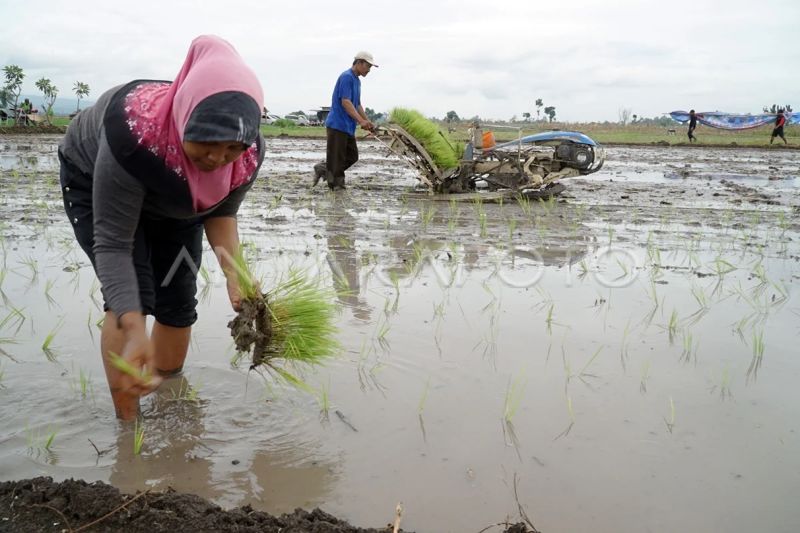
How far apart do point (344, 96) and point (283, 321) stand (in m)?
5.60

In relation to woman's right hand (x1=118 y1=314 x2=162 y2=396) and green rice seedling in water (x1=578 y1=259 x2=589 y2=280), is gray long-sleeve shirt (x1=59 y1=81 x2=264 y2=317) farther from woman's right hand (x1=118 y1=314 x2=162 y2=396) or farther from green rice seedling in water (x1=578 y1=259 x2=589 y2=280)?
green rice seedling in water (x1=578 y1=259 x2=589 y2=280)

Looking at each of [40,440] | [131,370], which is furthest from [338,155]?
[131,370]

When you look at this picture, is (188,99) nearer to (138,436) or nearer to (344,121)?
(138,436)

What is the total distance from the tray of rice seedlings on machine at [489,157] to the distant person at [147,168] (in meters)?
5.11

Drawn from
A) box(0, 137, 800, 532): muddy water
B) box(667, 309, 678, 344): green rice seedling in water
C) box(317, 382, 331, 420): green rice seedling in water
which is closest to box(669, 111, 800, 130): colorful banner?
box(0, 137, 800, 532): muddy water

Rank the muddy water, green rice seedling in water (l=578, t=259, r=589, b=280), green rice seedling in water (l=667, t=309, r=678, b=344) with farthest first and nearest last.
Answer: green rice seedling in water (l=578, t=259, r=589, b=280), green rice seedling in water (l=667, t=309, r=678, b=344), the muddy water

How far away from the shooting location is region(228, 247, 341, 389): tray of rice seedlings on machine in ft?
7.03

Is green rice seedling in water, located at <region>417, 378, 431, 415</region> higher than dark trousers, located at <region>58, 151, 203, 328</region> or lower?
lower

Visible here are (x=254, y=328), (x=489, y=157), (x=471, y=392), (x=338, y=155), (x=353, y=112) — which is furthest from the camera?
(x=338, y=155)

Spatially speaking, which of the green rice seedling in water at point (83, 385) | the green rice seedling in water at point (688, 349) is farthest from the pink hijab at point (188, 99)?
the green rice seedling in water at point (688, 349)

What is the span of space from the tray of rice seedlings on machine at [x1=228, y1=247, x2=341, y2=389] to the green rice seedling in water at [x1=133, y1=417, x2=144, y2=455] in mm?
418

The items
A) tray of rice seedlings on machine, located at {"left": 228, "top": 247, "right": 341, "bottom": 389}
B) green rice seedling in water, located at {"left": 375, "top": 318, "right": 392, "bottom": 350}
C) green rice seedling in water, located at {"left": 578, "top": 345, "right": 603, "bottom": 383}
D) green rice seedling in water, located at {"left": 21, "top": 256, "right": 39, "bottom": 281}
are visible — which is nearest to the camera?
tray of rice seedlings on machine, located at {"left": 228, "top": 247, "right": 341, "bottom": 389}

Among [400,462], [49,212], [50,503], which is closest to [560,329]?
[400,462]

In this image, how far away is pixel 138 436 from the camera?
2223 millimetres
